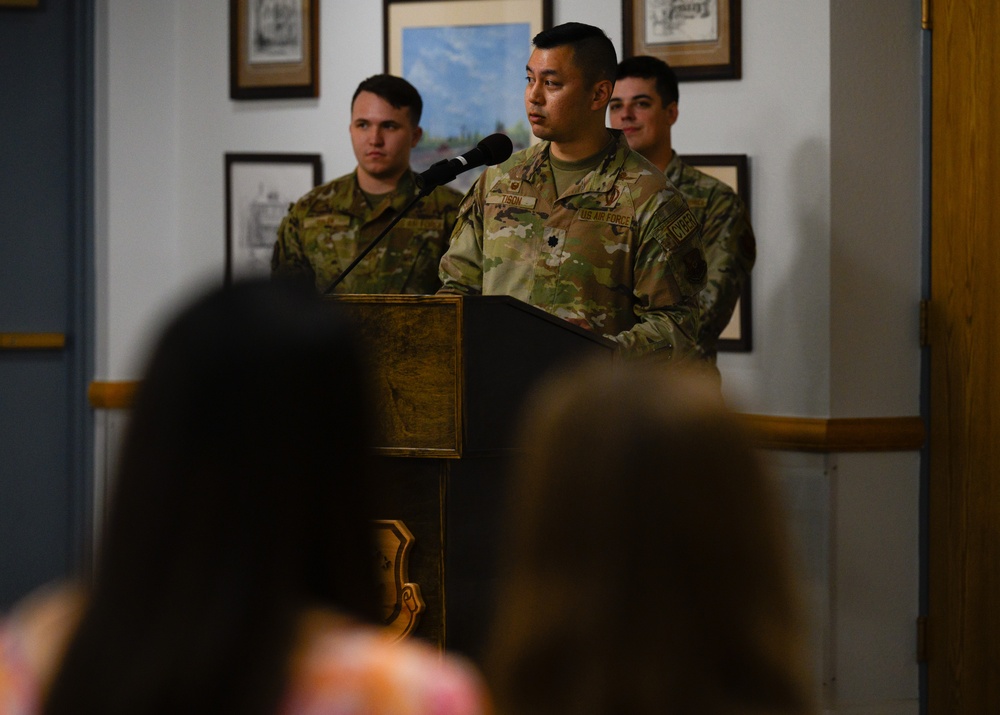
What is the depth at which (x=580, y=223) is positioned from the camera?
3.03 meters

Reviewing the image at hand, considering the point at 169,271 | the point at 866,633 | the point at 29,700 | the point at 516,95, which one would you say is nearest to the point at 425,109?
the point at 516,95

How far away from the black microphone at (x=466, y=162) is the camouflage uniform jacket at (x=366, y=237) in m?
0.83

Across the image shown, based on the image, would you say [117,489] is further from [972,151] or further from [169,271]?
[169,271]

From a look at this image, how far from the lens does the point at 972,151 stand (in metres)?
3.48

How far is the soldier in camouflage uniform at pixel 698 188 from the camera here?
11.9ft

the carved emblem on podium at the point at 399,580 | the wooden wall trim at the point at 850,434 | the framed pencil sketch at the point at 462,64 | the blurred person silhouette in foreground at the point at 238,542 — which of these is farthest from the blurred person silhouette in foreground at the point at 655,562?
the framed pencil sketch at the point at 462,64

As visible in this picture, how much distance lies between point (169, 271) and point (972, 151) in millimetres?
2759

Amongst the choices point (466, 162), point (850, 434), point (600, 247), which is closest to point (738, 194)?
point (850, 434)

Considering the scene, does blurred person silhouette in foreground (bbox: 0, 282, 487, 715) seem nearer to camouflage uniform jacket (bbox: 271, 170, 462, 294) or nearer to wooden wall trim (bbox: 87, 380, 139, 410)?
camouflage uniform jacket (bbox: 271, 170, 462, 294)

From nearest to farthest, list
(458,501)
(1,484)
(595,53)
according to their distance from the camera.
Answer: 1. (458,501)
2. (595,53)
3. (1,484)

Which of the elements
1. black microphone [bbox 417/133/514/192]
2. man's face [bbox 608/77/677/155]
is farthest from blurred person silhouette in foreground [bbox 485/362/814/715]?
man's face [bbox 608/77/677/155]

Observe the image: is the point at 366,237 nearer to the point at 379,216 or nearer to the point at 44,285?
the point at 379,216

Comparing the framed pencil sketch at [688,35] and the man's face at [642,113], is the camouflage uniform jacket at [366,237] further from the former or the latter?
the framed pencil sketch at [688,35]

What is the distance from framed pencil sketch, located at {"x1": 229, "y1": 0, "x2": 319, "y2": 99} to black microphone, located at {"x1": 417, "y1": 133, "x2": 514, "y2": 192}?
1.72 m
